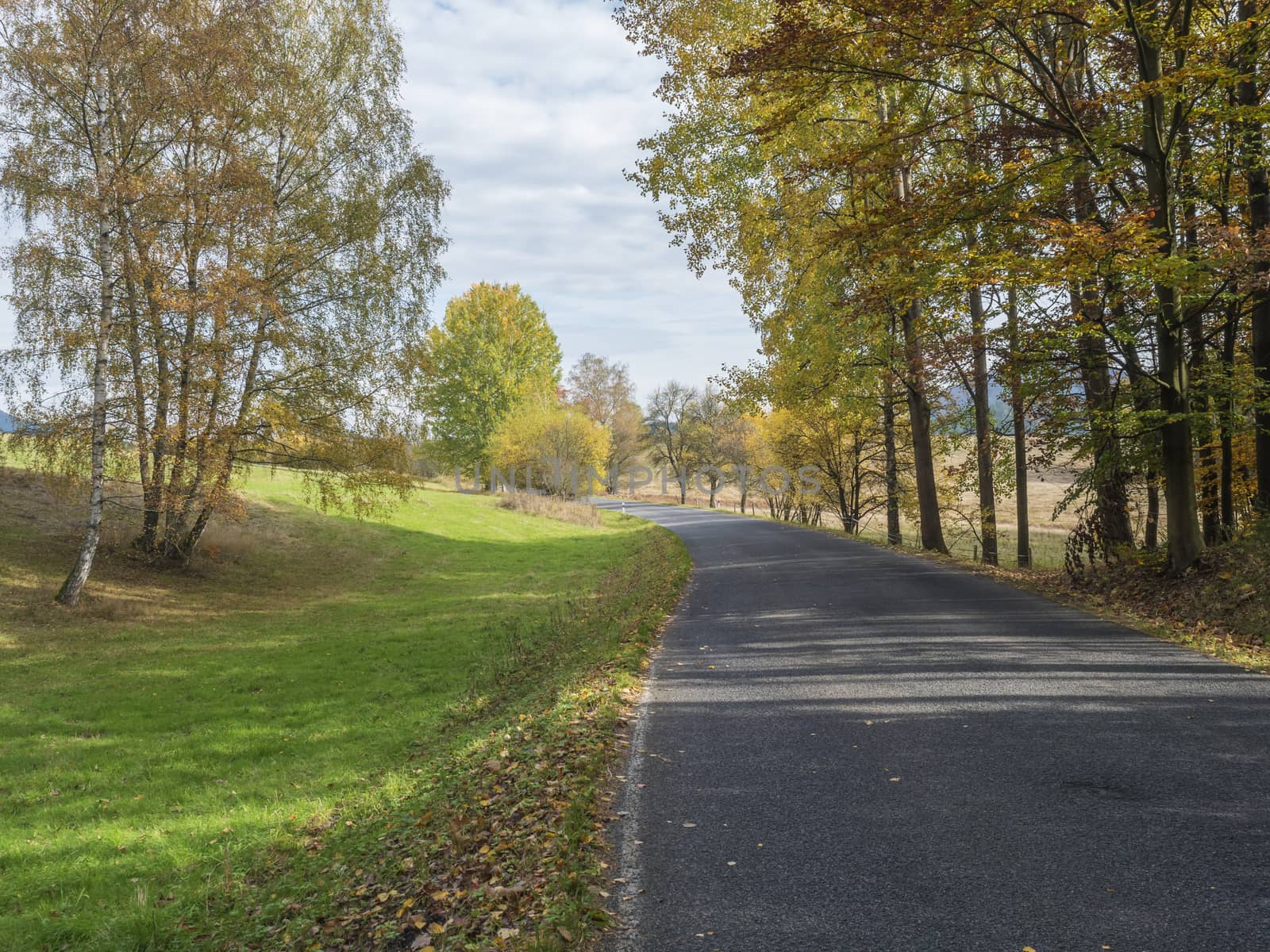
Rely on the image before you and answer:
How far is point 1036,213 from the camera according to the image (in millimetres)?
10930

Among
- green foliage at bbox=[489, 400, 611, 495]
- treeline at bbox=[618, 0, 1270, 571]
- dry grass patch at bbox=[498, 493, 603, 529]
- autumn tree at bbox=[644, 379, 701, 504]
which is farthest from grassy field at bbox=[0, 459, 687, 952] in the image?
autumn tree at bbox=[644, 379, 701, 504]

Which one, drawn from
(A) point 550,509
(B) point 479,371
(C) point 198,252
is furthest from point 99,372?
(B) point 479,371

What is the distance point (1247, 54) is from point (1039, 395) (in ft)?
17.7

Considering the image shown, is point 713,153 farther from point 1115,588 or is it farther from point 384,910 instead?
point 384,910

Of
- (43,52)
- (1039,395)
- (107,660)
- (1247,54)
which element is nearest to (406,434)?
(107,660)

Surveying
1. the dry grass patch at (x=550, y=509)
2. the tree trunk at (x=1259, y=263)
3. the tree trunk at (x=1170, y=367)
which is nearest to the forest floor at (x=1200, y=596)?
the tree trunk at (x=1170, y=367)

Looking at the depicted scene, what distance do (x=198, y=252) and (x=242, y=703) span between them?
31.3 feet

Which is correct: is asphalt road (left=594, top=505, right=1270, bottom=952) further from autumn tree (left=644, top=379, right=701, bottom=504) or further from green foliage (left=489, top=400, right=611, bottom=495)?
autumn tree (left=644, top=379, right=701, bottom=504)

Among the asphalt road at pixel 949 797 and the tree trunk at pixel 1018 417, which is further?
the tree trunk at pixel 1018 417

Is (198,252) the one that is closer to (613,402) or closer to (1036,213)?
(1036,213)

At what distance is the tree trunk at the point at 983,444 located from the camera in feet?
55.3

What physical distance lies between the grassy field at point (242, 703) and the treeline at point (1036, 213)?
22.4 feet

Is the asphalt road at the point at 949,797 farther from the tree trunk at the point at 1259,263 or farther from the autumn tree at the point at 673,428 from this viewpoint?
the autumn tree at the point at 673,428

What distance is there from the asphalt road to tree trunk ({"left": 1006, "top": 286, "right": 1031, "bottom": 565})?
5.29 m
